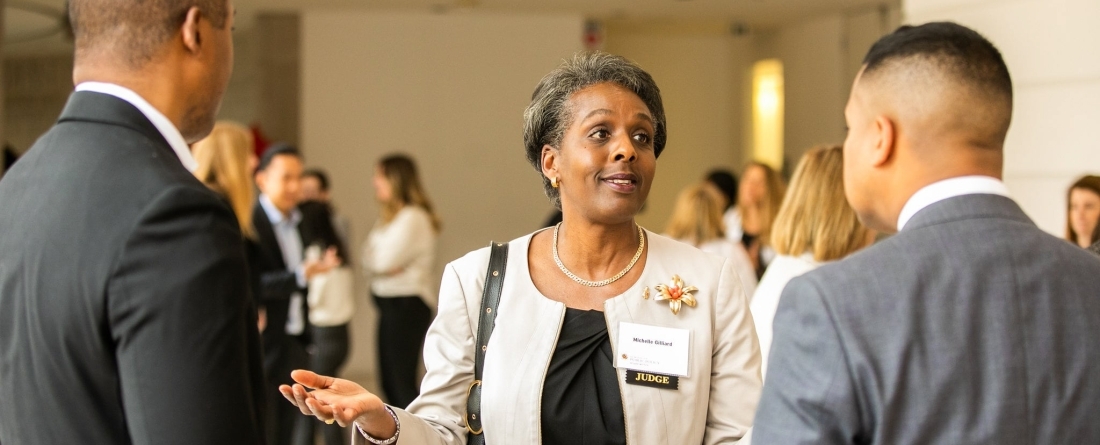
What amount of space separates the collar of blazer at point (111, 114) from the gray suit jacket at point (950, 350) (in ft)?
2.72

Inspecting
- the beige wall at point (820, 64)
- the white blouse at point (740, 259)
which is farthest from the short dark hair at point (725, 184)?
the beige wall at point (820, 64)

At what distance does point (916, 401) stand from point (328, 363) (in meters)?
4.09

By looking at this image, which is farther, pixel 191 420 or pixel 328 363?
pixel 328 363

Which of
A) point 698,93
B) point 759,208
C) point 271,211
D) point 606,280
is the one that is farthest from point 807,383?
point 698,93

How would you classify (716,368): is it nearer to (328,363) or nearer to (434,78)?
(328,363)

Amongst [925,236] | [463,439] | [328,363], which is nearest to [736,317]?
[463,439]

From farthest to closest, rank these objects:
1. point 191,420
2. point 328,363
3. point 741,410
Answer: point 328,363 → point 741,410 → point 191,420

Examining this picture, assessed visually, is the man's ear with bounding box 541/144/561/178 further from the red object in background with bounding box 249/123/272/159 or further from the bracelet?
the red object in background with bounding box 249/123/272/159

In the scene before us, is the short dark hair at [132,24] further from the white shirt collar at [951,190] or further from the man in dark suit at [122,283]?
the white shirt collar at [951,190]

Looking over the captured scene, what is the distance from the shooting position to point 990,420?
1080 millimetres

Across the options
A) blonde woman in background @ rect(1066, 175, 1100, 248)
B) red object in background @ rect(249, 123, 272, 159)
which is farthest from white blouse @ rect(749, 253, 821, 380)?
red object in background @ rect(249, 123, 272, 159)

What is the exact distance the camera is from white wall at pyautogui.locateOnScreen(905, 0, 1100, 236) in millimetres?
4371

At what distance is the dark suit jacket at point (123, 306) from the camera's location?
1.06 meters

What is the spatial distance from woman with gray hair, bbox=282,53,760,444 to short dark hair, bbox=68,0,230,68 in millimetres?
722
